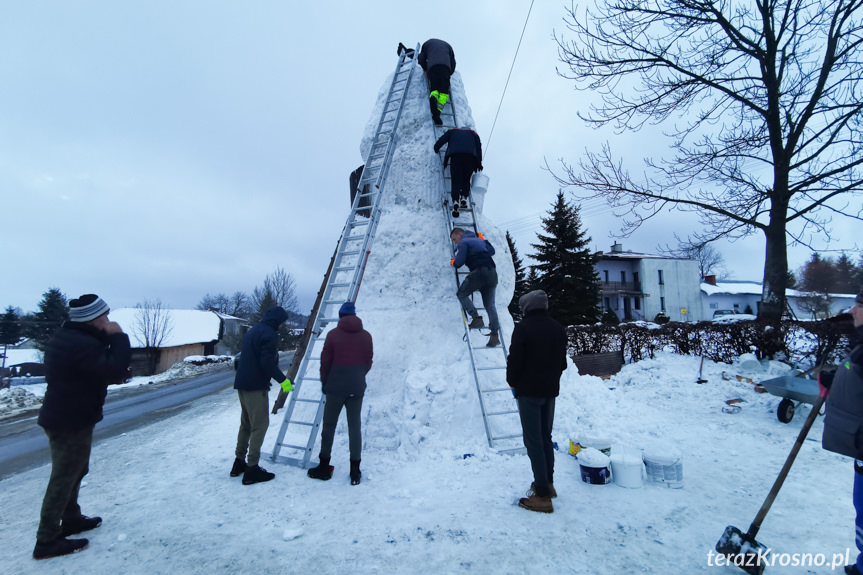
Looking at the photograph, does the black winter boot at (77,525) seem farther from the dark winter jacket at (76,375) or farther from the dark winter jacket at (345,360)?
the dark winter jacket at (345,360)

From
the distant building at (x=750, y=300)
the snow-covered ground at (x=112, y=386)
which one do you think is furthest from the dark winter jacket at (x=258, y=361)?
the distant building at (x=750, y=300)

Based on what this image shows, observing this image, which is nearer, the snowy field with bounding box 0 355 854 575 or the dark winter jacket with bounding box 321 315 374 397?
the snowy field with bounding box 0 355 854 575

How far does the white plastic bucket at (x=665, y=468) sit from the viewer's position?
3670 mm

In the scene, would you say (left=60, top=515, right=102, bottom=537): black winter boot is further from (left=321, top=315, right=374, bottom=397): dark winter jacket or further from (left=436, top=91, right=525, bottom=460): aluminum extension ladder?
(left=436, top=91, right=525, bottom=460): aluminum extension ladder

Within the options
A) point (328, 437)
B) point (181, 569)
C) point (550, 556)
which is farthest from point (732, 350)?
point (181, 569)

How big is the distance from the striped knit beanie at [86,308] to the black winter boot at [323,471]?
2.32 metres

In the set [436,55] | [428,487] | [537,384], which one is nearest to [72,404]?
[428,487]

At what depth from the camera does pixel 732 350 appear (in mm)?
8180

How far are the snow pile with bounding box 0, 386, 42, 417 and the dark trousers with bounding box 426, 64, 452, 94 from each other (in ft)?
52.4

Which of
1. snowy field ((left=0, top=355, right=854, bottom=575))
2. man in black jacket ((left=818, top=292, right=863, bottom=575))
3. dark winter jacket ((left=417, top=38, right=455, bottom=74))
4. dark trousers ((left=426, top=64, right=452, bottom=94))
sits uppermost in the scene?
dark winter jacket ((left=417, top=38, right=455, bottom=74))

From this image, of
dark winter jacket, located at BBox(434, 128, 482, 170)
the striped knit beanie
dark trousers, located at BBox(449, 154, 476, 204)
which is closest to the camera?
the striped knit beanie

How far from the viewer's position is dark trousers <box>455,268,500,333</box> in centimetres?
500

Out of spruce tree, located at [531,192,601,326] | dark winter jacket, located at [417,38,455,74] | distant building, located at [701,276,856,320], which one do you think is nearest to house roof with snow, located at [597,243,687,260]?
distant building, located at [701,276,856,320]

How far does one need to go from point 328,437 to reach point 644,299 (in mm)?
41895
